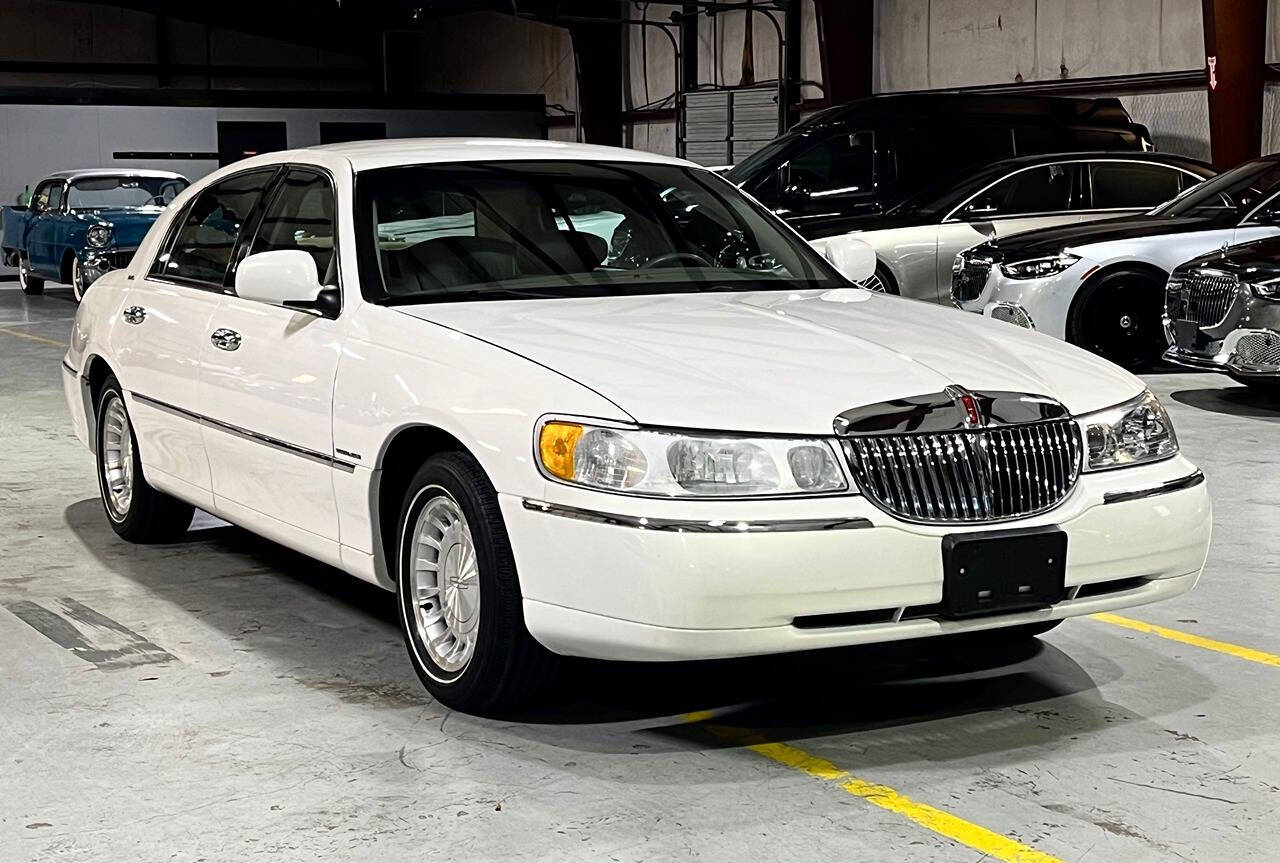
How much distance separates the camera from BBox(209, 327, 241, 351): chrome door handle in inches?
208

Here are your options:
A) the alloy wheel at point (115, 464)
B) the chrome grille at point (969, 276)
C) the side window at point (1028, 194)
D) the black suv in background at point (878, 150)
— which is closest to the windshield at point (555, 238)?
the alloy wheel at point (115, 464)

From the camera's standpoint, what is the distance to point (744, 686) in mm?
4578

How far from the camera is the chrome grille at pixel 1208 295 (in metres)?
10.2

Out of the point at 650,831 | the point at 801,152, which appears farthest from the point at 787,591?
the point at 801,152

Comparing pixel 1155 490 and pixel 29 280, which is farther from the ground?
pixel 29 280

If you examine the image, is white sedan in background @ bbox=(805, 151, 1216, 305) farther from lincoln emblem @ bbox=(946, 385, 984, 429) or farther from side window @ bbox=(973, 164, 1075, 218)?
lincoln emblem @ bbox=(946, 385, 984, 429)

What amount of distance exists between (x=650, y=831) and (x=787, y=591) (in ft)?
1.97

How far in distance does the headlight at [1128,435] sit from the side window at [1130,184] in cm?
999

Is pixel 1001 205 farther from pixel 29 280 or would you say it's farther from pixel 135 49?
pixel 135 49

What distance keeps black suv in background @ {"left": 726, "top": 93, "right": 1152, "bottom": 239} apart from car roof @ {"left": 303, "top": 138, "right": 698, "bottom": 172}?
28.5 feet

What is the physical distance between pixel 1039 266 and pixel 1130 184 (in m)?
2.47

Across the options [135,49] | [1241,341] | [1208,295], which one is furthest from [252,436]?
[135,49]

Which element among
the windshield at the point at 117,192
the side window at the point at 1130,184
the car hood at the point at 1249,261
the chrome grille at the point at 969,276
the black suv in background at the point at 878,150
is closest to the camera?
the car hood at the point at 1249,261

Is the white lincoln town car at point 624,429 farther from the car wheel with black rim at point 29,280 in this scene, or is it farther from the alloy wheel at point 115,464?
the car wheel with black rim at point 29,280
